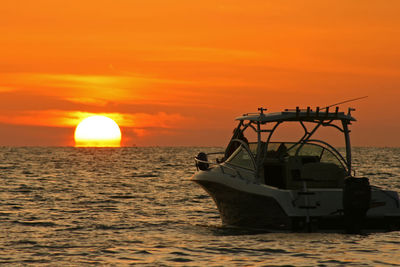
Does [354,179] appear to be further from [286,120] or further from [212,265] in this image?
[212,265]

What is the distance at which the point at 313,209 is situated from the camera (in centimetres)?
1560

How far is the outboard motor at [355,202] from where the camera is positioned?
15.5 meters

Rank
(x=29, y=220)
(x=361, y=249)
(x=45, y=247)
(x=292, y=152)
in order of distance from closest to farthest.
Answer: (x=361, y=249) → (x=45, y=247) → (x=292, y=152) → (x=29, y=220)

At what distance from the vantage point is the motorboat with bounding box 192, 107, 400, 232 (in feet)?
51.2

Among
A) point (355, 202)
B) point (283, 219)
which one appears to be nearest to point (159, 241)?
point (283, 219)

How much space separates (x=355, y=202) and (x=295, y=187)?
221cm

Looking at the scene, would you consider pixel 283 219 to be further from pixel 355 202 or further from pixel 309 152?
pixel 309 152

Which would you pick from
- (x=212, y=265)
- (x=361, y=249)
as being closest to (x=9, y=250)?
(x=212, y=265)

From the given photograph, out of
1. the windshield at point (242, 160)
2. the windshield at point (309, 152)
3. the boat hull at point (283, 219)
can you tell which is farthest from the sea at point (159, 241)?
the windshield at point (309, 152)

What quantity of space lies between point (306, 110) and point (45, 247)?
6.99 meters

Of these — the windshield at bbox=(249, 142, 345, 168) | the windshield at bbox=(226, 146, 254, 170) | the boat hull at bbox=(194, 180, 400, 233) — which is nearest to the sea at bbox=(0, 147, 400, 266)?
the boat hull at bbox=(194, 180, 400, 233)

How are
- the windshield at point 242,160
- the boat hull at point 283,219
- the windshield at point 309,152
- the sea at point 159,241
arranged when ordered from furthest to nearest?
the windshield at point 309,152
the windshield at point 242,160
the boat hull at point 283,219
the sea at point 159,241

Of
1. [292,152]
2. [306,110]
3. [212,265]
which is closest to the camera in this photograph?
[212,265]

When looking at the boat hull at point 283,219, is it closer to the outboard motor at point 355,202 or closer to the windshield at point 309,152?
the outboard motor at point 355,202
